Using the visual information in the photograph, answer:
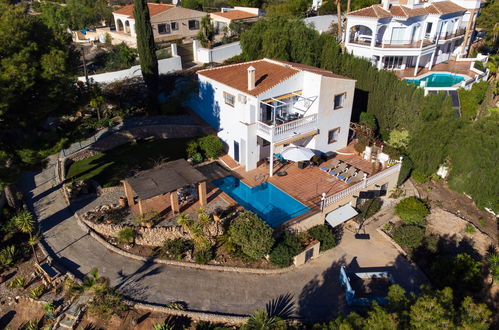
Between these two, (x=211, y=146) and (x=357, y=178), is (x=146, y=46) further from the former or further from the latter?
(x=357, y=178)

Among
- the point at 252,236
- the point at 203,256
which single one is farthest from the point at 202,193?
the point at 252,236

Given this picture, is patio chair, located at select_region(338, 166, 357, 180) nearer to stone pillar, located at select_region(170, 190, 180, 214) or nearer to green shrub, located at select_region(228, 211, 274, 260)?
green shrub, located at select_region(228, 211, 274, 260)

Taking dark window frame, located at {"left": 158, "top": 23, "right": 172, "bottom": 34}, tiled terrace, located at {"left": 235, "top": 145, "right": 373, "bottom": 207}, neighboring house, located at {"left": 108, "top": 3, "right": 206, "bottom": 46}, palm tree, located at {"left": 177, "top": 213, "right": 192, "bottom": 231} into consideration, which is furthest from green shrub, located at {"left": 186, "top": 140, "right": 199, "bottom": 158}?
dark window frame, located at {"left": 158, "top": 23, "right": 172, "bottom": 34}

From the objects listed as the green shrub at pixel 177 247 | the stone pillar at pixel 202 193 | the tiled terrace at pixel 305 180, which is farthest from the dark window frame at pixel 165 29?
the green shrub at pixel 177 247

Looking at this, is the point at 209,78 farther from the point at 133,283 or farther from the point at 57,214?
the point at 133,283

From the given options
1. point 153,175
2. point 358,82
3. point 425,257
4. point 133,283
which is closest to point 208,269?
point 133,283

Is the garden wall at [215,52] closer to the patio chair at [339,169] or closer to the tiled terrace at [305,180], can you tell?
the tiled terrace at [305,180]

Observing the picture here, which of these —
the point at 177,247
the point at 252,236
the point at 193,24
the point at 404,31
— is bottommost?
the point at 177,247
